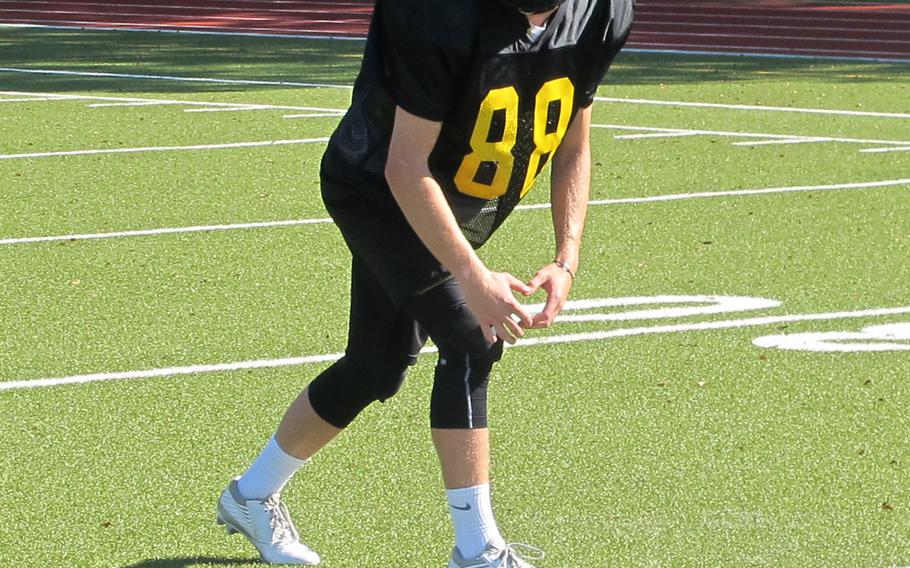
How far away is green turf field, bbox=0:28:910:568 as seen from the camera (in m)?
4.79

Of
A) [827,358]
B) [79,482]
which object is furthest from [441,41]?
[827,358]

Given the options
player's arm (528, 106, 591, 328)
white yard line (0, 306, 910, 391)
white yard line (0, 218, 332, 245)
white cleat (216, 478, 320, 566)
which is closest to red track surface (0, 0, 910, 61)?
white yard line (0, 218, 332, 245)

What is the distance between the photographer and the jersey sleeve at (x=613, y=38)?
3.79 meters

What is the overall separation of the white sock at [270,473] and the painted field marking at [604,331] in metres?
2.04

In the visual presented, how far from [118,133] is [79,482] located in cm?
840

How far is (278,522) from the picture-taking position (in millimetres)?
4430

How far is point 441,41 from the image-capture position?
3420 mm

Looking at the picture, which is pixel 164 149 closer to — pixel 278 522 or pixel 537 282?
pixel 278 522

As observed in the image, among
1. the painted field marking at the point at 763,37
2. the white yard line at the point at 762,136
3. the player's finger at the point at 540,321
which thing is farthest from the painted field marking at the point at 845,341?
the painted field marking at the point at 763,37

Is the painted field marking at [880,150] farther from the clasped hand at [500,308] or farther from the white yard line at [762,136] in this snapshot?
the clasped hand at [500,308]

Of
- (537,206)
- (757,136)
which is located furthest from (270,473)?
(757,136)

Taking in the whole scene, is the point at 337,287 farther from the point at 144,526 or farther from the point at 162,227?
the point at 144,526

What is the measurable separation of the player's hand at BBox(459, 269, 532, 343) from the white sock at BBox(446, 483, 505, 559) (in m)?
0.47

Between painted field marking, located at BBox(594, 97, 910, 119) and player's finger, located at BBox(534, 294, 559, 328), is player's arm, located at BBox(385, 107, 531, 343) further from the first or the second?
painted field marking, located at BBox(594, 97, 910, 119)
